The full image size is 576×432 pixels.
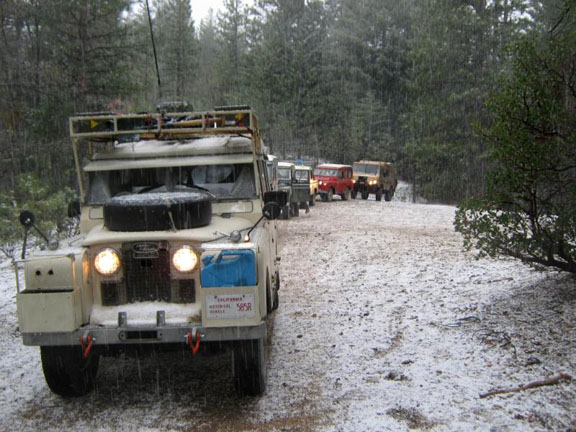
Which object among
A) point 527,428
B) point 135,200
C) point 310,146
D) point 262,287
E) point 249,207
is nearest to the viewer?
point 527,428

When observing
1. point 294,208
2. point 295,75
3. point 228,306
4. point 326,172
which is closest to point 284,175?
point 294,208

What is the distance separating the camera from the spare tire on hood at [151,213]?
468 centimetres

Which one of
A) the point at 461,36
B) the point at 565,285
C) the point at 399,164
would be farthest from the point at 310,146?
the point at 565,285

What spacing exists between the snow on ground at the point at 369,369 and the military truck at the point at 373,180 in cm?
2231

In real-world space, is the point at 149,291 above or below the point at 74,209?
below

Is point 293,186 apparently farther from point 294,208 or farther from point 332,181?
point 332,181

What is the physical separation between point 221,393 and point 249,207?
6.60 feet

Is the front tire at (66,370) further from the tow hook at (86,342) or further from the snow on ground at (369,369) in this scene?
the tow hook at (86,342)

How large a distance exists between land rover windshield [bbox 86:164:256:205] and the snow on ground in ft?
6.19

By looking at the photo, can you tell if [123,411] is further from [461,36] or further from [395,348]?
[461,36]

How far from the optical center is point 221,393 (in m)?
5.06

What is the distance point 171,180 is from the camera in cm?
607

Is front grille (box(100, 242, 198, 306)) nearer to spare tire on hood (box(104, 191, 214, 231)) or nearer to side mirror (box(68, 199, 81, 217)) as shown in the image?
spare tire on hood (box(104, 191, 214, 231))

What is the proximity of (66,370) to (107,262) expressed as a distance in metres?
1.08
